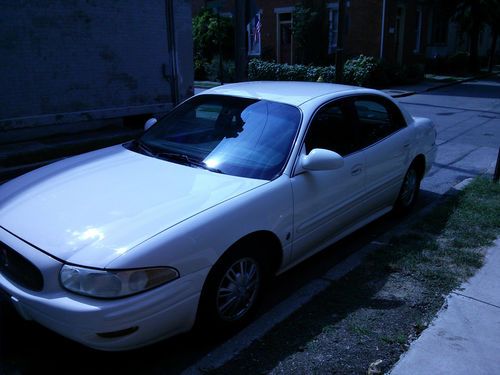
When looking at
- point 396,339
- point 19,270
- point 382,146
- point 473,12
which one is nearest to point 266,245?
point 396,339

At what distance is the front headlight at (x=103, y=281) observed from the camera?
2457mm

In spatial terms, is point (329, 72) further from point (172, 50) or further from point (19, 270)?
point (19, 270)

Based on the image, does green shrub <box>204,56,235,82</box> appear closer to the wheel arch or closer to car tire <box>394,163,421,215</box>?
car tire <box>394,163,421,215</box>

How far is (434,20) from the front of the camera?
3086 centimetres

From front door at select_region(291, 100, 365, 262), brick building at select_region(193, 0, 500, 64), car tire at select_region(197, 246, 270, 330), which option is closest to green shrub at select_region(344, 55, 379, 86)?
brick building at select_region(193, 0, 500, 64)

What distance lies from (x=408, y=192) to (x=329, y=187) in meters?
1.86

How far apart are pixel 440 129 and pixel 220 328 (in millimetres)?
9639

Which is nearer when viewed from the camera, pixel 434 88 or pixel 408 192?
pixel 408 192

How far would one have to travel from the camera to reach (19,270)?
2723 mm

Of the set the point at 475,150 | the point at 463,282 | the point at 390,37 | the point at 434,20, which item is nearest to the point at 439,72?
the point at 434,20

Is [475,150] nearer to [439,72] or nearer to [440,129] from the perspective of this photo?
[440,129]

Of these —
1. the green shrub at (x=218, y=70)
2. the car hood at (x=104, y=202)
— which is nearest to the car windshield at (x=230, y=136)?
the car hood at (x=104, y=202)

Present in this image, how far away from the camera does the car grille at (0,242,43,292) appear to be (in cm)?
261

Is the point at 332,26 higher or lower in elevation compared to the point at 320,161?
higher
